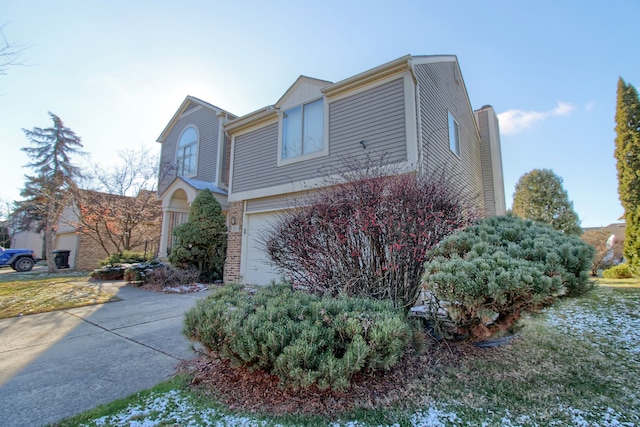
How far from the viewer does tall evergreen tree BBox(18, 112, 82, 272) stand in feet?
43.2

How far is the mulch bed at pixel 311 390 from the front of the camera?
2.22 meters

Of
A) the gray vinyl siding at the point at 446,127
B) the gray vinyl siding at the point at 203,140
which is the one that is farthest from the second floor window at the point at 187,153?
the gray vinyl siding at the point at 446,127

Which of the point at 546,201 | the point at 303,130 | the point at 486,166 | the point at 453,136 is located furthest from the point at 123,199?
the point at 546,201

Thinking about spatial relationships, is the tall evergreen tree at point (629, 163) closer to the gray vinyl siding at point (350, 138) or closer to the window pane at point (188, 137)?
the gray vinyl siding at point (350, 138)

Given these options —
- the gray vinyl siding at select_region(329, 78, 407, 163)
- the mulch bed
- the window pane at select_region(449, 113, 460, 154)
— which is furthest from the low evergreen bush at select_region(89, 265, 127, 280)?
the window pane at select_region(449, 113, 460, 154)

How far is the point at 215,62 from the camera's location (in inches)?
320

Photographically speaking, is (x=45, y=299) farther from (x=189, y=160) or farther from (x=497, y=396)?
(x=497, y=396)

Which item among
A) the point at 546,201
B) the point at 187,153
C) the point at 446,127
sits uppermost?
the point at 187,153

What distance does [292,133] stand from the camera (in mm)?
8469

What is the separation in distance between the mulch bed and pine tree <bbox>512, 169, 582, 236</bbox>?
47.1 ft

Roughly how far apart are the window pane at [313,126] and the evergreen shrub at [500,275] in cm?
538

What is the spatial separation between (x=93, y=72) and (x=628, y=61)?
49.3 ft

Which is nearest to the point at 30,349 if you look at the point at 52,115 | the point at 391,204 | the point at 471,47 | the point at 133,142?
the point at 391,204

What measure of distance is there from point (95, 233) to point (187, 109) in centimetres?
903
